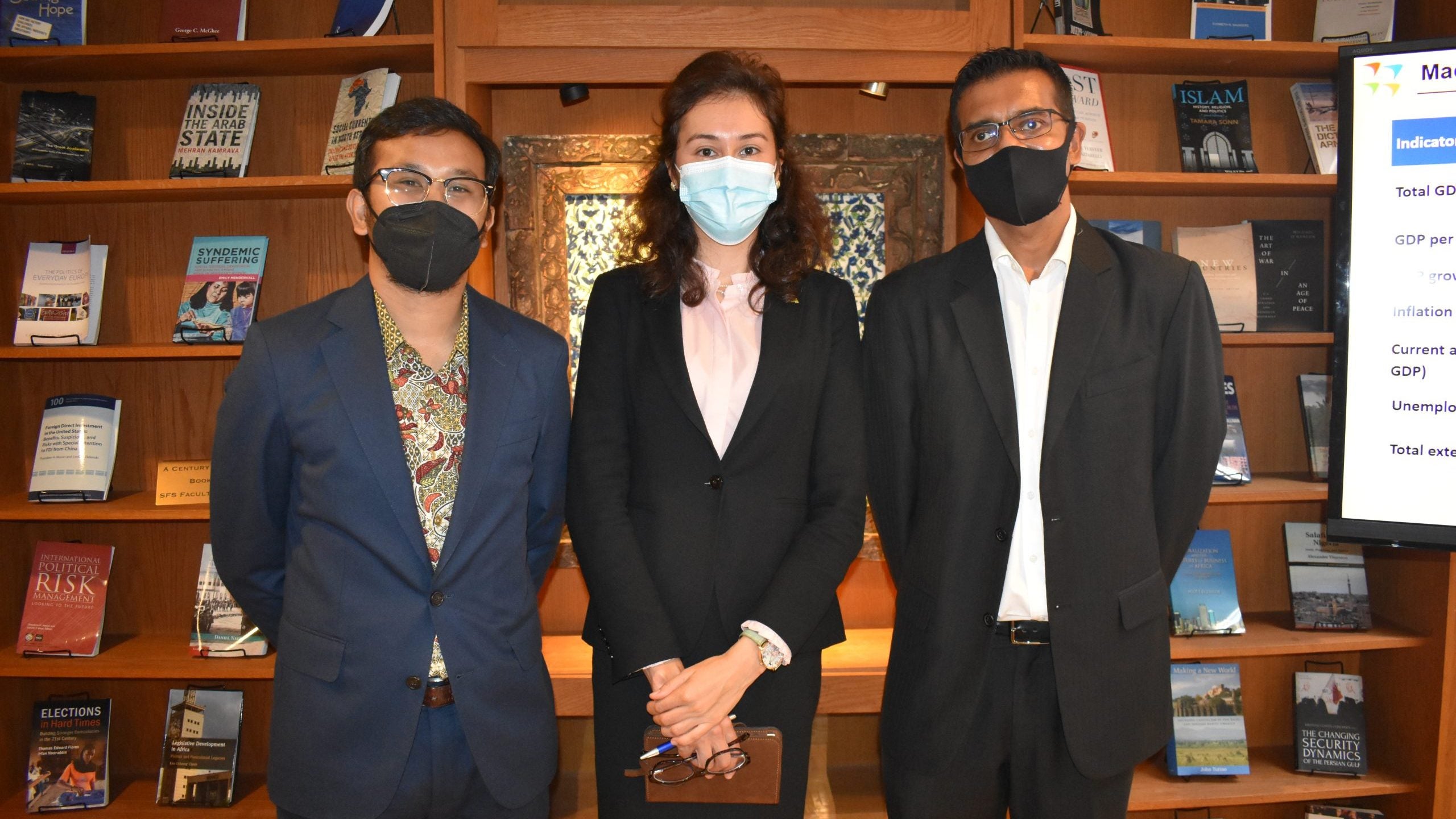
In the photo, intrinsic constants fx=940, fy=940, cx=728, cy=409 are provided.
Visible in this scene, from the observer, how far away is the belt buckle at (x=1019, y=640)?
5.73 ft

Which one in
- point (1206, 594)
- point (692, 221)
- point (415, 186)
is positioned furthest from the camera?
point (1206, 594)

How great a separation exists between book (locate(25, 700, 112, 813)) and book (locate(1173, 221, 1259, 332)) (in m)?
3.79

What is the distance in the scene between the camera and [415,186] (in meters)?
1.69

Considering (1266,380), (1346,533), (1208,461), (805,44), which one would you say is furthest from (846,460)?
(1266,380)

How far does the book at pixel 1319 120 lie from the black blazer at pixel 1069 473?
1588 mm

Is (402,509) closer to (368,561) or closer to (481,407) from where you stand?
(368,561)

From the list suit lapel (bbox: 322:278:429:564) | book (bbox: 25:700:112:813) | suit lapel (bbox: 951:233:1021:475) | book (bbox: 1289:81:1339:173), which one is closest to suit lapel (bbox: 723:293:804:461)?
suit lapel (bbox: 951:233:1021:475)

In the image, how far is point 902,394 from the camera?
1.86m

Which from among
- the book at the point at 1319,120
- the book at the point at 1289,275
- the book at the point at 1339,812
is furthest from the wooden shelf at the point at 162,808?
the book at the point at 1319,120

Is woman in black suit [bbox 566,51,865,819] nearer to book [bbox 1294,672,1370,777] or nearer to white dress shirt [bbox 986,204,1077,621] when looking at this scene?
white dress shirt [bbox 986,204,1077,621]

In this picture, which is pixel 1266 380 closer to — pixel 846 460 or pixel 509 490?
pixel 846 460

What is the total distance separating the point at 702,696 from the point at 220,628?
196 centimetres

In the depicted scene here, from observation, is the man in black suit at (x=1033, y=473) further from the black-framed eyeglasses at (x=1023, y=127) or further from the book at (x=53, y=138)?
the book at (x=53, y=138)

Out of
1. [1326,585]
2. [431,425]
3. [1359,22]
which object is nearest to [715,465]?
[431,425]
